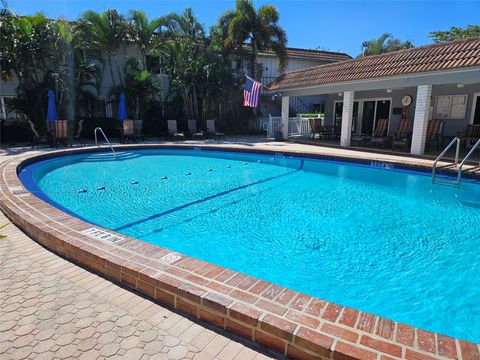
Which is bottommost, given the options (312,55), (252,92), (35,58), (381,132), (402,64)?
(381,132)

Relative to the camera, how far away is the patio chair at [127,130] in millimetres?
15797

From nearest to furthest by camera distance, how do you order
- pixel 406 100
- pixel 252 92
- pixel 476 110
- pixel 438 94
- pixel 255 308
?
pixel 255 308 → pixel 476 110 → pixel 438 94 → pixel 406 100 → pixel 252 92

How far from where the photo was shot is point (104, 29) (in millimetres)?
16609

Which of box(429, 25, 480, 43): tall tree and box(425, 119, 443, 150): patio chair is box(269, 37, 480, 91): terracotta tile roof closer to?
box(425, 119, 443, 150): patio chair

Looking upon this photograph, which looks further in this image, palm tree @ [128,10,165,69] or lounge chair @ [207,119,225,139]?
lounge chair @ [207,119,225,139]

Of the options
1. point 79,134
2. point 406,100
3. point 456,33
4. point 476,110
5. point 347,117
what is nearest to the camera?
point 476,110

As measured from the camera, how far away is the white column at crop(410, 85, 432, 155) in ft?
37.6

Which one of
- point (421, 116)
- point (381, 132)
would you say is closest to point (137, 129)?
point (381, 132)

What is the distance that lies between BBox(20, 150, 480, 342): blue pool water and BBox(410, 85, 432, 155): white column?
102 inches

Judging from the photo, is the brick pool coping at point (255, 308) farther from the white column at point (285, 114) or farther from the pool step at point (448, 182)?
the white column at point (285, 114)

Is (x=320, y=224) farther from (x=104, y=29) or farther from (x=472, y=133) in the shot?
(x=104, y=29)

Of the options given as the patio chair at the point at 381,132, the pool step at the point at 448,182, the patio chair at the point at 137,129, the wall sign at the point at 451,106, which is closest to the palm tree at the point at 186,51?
the patio chair at the point at 137,129

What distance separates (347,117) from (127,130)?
35.3 ft

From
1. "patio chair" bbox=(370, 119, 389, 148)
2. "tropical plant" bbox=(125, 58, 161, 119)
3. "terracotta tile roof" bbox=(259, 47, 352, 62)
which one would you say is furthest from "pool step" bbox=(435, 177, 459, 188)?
"terracotta tile roof" bbox=(259, 47, 352, 62)
